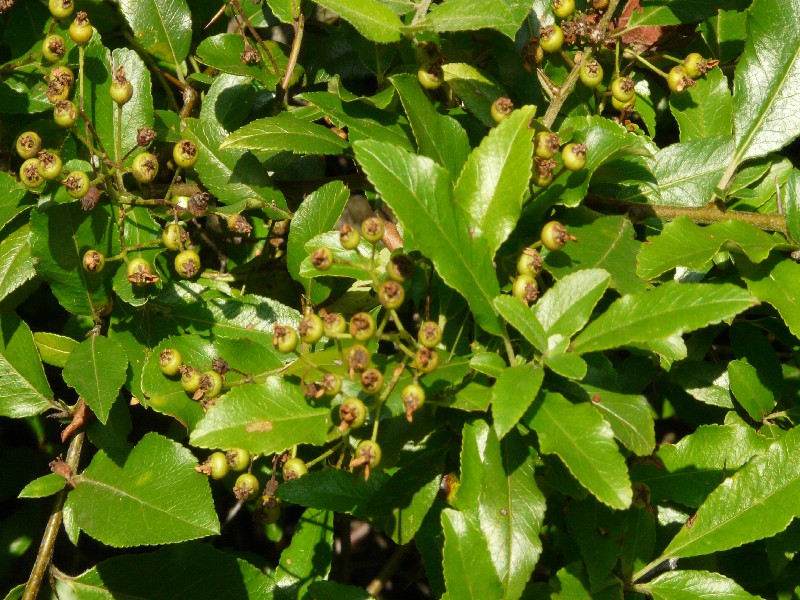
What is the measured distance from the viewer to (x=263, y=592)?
2197 mm

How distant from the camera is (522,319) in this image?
1.61m

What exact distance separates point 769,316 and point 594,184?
667 millimetres

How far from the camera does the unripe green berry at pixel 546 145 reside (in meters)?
1.81

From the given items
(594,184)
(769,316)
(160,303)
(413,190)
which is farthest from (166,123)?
(769,316)

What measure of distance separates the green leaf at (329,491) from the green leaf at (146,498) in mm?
194

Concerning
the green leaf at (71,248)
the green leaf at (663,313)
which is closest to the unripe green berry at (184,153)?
the green leaf at (71,248)

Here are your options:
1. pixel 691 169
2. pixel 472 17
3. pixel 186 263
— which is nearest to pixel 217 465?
pixel 186 263

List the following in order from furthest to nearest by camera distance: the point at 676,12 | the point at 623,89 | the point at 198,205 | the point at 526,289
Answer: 1. the point at 676,12
2. the point at 623,89
3. the point at 198,205
4. the point at 526,289

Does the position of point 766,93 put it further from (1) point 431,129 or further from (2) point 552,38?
(1) point 431,129

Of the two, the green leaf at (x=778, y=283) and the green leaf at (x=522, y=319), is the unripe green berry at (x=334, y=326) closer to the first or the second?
the green leaf at (x=522, y=319)

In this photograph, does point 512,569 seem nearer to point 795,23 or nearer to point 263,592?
point 263,592

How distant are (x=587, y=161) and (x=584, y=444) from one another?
2.18 ft

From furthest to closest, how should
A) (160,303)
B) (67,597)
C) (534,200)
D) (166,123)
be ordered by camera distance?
1. (67,597)
2. (166,123)
3. (160,303)
4. (534,200)

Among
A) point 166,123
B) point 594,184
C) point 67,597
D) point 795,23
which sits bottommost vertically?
point 67,597
